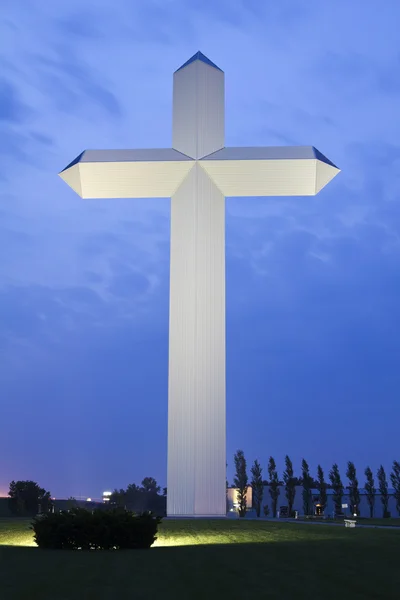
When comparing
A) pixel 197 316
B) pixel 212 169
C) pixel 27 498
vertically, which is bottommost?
pixel 27 498

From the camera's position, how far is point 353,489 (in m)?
49.3

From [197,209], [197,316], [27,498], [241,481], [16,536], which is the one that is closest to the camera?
[16,536]

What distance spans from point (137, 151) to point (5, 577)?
13.4 meters

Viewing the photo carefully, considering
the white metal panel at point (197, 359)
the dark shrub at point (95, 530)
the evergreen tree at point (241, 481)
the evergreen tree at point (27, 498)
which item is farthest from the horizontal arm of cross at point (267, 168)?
the evergreen tree at point (241, 481)

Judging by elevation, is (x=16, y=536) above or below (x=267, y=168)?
below

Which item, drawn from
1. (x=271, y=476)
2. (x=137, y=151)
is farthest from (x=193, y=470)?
(x=271, y=476)

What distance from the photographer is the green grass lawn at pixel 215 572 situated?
709 cm

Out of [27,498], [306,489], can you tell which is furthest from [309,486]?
[27,498]

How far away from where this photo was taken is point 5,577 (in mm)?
7922

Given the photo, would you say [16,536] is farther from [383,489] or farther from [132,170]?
[383,489]

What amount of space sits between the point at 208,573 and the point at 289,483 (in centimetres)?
4252

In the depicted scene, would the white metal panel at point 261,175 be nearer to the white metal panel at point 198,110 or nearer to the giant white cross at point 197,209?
the giant white cross at point 197,209

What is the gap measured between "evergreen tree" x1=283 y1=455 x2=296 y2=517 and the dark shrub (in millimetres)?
37589

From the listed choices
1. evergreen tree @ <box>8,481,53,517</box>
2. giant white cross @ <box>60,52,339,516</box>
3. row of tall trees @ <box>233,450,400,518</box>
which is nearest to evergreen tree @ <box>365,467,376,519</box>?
row of tall trees @ <box>233,450,400,518</box>
